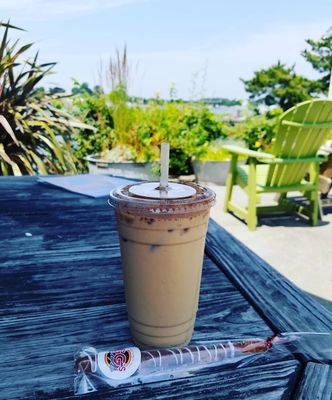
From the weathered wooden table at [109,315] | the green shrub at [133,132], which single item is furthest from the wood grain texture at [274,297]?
the green shrub at [133,132]

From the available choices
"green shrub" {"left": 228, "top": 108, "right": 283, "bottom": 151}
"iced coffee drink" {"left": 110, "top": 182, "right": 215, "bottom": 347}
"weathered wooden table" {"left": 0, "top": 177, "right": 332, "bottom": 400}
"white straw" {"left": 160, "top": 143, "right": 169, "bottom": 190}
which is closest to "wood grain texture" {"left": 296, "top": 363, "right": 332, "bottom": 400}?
"weathered wooden table" {"left": 0, "top": 177, "right": 332, "bottom": 400}

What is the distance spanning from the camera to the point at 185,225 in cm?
43

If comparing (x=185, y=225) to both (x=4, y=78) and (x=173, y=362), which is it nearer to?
(x=173, y=362)

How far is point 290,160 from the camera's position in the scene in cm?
303

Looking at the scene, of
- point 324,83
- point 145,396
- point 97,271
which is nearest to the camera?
point 145,396

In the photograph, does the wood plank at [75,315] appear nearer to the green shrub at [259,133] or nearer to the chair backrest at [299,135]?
the chair backrest at [299,135]

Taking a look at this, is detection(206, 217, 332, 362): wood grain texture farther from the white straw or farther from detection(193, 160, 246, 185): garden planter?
detection(193, 160, 246, 185): garden planter

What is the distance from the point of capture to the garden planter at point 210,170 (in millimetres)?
4543

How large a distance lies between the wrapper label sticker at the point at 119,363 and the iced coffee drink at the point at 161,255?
1.5 inches

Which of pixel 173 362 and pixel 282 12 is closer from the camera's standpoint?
pixel 173 362

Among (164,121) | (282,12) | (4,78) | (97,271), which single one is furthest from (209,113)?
(282,12)

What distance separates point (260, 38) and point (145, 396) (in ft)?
50.2

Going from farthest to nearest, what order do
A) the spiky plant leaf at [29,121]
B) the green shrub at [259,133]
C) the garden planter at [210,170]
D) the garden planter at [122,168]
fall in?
the green shrub at [259,133], the garden planter at [210,170], the garden planter at [122,168], the spiky plant leaf at [29,121]

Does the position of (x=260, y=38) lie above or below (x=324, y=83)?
above
